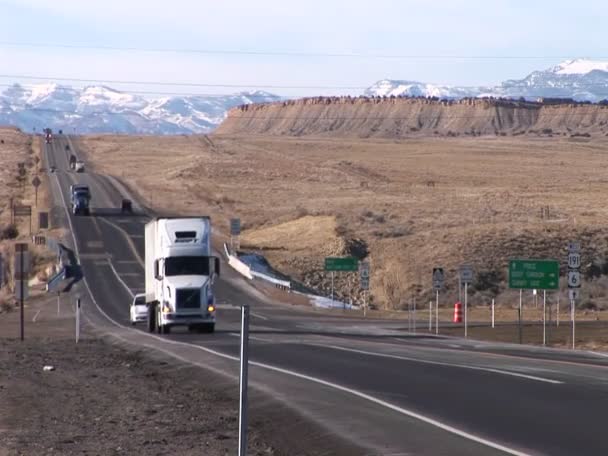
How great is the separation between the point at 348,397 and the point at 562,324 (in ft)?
107

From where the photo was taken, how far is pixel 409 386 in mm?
21797

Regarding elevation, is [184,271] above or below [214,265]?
below

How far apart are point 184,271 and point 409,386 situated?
19.7 metres

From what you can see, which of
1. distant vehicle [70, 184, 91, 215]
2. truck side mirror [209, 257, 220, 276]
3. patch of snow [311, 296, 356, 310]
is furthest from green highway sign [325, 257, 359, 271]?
distant vehicle [70, 184, 91, 215]

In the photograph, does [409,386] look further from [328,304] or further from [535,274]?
[328,304]

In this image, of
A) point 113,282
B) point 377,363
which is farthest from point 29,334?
point 113,282

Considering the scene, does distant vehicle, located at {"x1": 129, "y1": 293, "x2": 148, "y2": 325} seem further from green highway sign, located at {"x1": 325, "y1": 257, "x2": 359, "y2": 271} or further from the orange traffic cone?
green highway sign, located at {"x1": 325, "y1": 257, "x2": 359, "y2": 271}

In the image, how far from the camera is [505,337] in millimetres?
44469

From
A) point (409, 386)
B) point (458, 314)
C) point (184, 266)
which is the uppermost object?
point (184, 266)

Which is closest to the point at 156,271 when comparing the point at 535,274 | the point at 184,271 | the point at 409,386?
the point at 184,271

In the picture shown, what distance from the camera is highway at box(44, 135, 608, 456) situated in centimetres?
1551

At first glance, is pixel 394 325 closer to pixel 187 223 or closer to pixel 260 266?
pixel 187 223

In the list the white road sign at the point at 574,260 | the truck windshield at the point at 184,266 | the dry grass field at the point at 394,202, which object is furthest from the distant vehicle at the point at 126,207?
the white road sign at the point at 574,260

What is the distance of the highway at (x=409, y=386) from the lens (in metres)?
15.5
